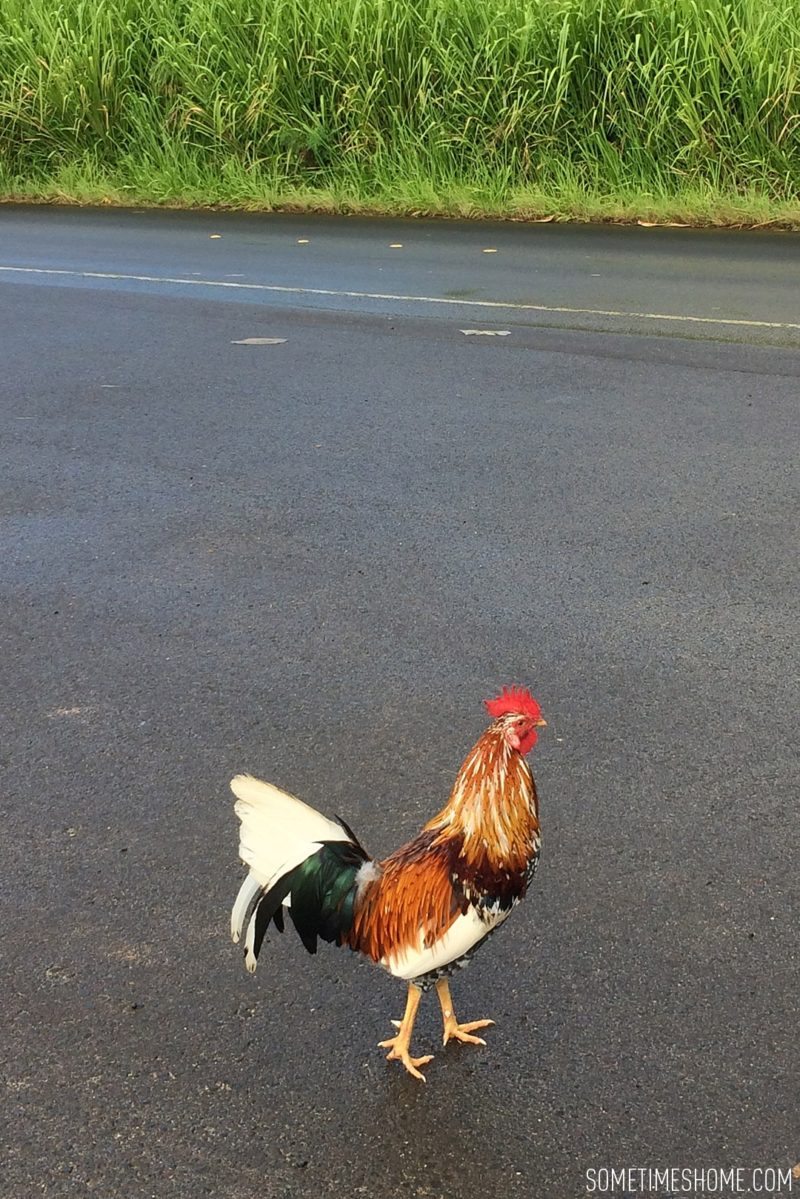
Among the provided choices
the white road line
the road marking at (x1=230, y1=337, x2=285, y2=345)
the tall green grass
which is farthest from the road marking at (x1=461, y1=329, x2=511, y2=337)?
the tall green grass

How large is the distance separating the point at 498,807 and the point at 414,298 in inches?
341

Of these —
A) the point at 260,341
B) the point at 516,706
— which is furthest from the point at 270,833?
the point at 260,341

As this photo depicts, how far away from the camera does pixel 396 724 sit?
4688 millimetres

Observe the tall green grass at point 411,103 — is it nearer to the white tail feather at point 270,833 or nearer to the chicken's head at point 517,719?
the chicken's head at point 517,719

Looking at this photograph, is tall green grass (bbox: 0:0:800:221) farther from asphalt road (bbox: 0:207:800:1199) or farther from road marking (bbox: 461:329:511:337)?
asphalt road (bbox: 0:207:800:1199)

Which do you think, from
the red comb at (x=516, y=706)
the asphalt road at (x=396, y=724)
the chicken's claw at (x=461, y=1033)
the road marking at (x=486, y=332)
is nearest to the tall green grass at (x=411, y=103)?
the road marking at (x=486, y=332)

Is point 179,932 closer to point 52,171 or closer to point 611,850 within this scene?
point 611,850

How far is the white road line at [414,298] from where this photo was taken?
9867 millimetres

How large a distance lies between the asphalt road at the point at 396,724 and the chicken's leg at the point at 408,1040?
0.05 meters

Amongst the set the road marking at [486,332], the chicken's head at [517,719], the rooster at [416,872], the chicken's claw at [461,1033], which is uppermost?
the chicken's head at [517,719]

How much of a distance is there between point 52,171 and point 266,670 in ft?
56.6

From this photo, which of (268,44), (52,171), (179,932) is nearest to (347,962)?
(179,932)

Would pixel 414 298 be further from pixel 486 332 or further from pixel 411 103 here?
pixel 411 103

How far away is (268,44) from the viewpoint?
59.4ft
